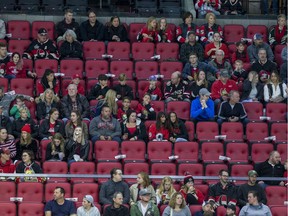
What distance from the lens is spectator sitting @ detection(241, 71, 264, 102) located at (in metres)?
26.0

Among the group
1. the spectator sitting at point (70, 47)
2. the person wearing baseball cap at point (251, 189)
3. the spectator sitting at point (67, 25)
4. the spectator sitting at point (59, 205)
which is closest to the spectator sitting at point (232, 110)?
the person wearing baseball cap at point (251, 189)

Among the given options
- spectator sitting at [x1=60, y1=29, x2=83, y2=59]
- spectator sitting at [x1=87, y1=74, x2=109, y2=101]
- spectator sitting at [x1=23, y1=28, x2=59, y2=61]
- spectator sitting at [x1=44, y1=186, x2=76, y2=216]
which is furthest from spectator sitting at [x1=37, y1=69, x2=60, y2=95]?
spectator sitting at [x1=44, y1=186, x2=76, y2=216]

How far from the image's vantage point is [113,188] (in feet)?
73.7

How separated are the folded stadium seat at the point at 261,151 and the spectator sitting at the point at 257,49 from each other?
298cm

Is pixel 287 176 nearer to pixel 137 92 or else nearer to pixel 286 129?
pixel 286 129

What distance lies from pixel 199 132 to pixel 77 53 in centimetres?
330

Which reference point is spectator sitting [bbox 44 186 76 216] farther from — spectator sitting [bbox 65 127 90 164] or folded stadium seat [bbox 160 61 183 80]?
folded stadium seat [bbox 160 61 183 80]

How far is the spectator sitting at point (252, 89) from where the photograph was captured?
1023 inches

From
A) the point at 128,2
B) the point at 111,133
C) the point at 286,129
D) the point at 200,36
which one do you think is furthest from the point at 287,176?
the point at 128,2

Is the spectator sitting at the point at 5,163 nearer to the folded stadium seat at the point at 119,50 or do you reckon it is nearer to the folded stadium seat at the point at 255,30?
the folded stadium seat at the point at 119,50

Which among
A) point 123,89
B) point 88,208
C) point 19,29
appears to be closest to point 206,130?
point 123,89

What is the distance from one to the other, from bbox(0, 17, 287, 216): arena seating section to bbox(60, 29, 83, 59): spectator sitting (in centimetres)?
28

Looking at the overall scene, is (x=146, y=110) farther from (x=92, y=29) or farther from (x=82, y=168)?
(x=92, y=29)

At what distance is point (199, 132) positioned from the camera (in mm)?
24859
